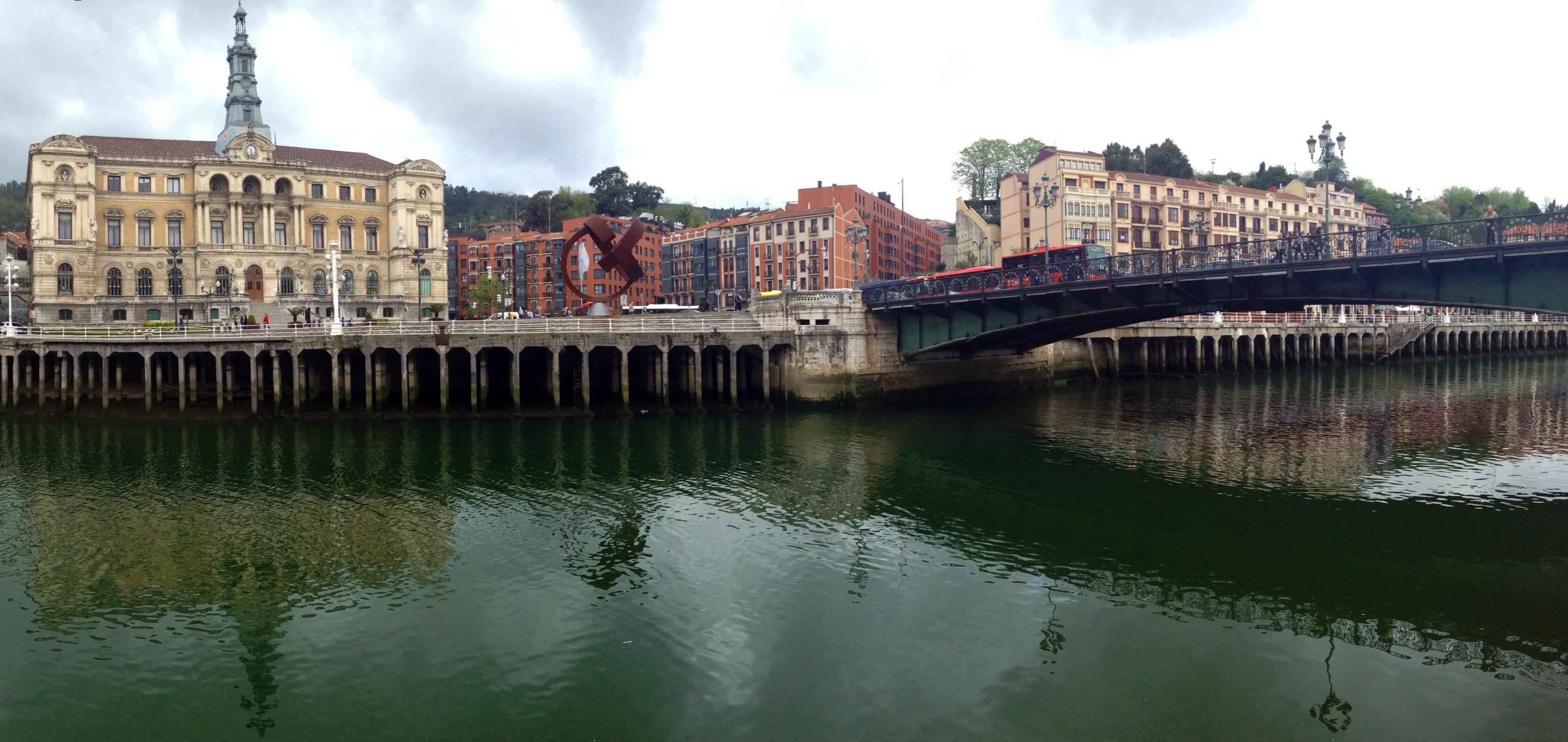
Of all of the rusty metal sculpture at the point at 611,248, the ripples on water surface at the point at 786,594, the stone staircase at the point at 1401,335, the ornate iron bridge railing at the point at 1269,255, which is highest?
the rusty metal sculpture at the point at 611,248

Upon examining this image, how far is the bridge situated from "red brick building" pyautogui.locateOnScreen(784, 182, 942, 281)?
6454cm

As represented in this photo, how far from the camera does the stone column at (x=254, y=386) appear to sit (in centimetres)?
4866

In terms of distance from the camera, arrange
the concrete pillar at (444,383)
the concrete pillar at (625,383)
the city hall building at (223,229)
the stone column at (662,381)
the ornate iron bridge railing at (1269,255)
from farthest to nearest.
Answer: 1. the city hall building at (223,229)
2. the stone column at (662,381)
3. the concrete pillar at (625,383)
4. the concrete pillar at (444,383)
5. the ornate iron bridge railing at (1269,255)

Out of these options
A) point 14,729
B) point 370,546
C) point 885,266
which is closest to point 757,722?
point 14,729

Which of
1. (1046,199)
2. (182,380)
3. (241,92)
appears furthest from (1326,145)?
(241,92)

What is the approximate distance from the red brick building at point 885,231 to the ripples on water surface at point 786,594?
89562 mm

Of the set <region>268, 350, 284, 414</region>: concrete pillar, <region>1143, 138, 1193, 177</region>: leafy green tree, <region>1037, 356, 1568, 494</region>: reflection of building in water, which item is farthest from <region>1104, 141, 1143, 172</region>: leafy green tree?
<region>268, 350, 284, 414</region>: concrete pillar

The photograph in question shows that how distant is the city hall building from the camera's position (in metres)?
88.8

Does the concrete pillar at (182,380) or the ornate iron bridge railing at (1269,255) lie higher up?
the ornate iron bridge railing at (1269,255)

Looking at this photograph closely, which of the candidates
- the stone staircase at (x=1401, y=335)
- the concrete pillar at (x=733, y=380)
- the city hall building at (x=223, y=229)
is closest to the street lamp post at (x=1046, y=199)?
the concrete pillar at (x=733, y=380)

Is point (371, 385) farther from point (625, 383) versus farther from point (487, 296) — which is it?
point (487, 296)

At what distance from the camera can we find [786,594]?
65.4ft

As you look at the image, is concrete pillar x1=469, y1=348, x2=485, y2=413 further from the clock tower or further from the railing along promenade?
the clock tower

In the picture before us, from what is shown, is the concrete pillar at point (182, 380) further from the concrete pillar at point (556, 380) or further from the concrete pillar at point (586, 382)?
the concrete pillar at point (586, 382)
